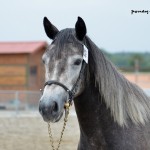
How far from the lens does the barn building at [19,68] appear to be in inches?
633

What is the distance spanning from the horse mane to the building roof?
12.8 metres

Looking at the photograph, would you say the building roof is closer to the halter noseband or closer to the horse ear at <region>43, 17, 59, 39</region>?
the horse ear at <region>43, 17, 59, 39</region>

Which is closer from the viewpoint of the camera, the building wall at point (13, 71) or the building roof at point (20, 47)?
the building wall at point (13, 71)

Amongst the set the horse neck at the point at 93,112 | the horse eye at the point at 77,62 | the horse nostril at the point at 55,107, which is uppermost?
the horse eye at the point at 77,62

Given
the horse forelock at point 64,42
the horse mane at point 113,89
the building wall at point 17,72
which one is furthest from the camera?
the building wall at point 17,72

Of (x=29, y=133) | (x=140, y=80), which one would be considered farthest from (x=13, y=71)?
(x=140, y=80)

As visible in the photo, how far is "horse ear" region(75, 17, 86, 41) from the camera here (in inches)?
127

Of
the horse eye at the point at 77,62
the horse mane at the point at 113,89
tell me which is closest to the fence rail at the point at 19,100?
the horse mane at the point at 113,89

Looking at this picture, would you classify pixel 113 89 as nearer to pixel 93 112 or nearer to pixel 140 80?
pixel 93 112

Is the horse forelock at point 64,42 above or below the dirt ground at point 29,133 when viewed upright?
above

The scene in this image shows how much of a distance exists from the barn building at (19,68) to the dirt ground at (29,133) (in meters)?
2.83

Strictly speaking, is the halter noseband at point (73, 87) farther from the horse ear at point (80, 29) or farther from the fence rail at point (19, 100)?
the fence rail at point (19, 100)

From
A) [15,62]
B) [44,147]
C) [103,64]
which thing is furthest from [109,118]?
[15,62]

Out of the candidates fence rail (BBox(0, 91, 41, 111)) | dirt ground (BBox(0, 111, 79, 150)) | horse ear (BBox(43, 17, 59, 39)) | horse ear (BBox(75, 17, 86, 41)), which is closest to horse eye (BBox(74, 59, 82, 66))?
horse ear (BBox(75, 17, 86, 41))
